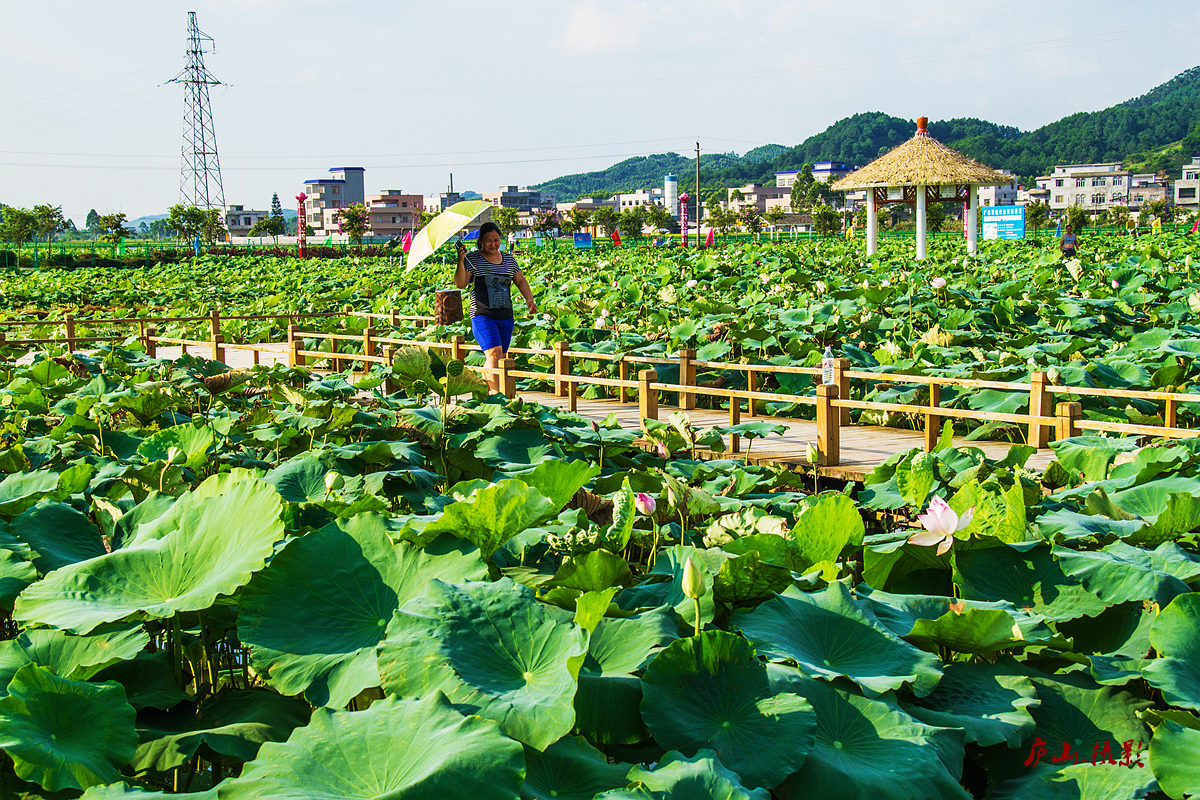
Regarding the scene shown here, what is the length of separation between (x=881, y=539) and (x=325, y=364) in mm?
8781

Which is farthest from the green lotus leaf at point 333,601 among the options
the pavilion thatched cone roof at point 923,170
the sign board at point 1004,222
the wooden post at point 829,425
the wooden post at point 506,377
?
the sign board at point 1004,222

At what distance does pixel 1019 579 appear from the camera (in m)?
1.88

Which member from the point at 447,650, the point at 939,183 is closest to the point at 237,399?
the point at 447,650

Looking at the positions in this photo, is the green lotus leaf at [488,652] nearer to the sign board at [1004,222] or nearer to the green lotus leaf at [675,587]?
the green lotus leaf at [675,587]

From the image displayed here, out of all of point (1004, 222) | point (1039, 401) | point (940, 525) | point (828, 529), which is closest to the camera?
point (940, 525)

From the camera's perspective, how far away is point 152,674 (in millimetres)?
1605

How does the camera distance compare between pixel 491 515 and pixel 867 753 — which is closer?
pixel 867 753

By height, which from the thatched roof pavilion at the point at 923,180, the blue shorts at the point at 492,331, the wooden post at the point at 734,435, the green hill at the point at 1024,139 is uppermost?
the green hill at the point at 1024,139

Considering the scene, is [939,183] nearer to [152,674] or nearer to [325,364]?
[325,364]

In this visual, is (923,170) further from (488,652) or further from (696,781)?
(696,781)

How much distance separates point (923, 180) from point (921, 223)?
1585 millimetres

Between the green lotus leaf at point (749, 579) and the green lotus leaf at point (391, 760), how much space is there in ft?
2.26

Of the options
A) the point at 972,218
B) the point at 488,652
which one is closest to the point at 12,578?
the point at 488,652

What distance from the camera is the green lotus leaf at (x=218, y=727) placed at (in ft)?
4.54
